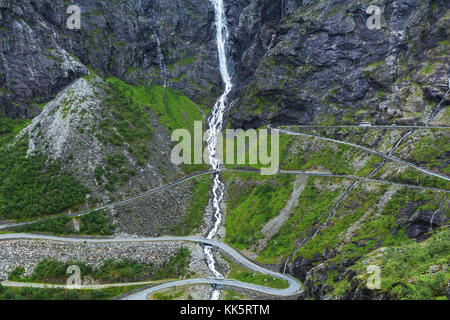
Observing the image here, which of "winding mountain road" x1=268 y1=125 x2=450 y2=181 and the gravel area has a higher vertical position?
"winding mountain road" x1=268 y1=125 x2=450 y2=181

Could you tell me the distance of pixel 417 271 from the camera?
31.3 meters

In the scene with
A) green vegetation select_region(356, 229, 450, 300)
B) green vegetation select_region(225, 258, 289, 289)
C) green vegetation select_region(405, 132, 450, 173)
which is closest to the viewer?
green vegetation select_region(356, 229, 450, 300)

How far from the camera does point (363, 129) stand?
278 ft

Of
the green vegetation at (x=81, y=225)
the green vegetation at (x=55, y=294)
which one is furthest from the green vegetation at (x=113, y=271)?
the green vegetation at (x=81, y=225)

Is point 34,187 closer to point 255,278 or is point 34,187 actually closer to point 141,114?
point 141,114

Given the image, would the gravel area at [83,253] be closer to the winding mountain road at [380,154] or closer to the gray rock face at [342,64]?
the winding mountain road at [380,154]

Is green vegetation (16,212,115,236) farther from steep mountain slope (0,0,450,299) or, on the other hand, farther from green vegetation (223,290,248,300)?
green vegetation (223,290,248,300)

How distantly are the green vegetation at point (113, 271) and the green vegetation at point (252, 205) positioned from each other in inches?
541

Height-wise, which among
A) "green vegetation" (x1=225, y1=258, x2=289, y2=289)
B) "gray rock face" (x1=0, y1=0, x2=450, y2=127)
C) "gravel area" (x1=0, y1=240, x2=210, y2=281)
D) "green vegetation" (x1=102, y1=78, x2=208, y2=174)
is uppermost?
"gray rock face" (x1=0, y1=0, x2=450, y2=127)

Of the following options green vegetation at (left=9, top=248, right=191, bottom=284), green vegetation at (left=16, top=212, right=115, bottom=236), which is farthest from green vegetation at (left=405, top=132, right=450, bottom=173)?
green vegetation at (left=16, top=212, right=115, bottom=236)

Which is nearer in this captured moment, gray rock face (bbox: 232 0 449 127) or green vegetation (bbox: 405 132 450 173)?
green vegetation (bbox: 405 132 450 173)

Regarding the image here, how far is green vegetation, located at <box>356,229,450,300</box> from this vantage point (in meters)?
26.4

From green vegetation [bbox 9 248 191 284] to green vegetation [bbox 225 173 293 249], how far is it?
45.0 ft
